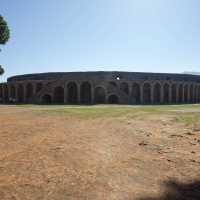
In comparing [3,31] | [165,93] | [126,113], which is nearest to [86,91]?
[165,93]

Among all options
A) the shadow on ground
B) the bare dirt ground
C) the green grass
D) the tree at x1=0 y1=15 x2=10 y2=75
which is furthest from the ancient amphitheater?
the shadow on ground

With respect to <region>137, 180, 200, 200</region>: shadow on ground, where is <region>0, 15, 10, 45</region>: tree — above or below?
above

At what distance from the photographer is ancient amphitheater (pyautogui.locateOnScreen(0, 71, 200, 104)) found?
30750 mm

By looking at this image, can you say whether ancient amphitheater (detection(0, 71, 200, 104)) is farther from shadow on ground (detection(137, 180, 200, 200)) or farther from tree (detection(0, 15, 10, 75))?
shadow on ground (detection(137, 180, 200, 200))

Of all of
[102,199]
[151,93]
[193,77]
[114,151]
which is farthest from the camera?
[193,77]

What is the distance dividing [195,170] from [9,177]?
14.0 ft

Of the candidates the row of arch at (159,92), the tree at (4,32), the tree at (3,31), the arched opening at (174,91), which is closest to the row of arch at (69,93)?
the row of arch at (159,92)

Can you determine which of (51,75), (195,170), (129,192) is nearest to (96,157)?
(129,192)

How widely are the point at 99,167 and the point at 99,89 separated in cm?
2922

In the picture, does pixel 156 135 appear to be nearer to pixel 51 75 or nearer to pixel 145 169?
pixel 145 169

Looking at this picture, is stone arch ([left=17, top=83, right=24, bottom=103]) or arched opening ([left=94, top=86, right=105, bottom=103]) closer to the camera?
arched opening ([left=94, top=86, right=105, bottom=103])

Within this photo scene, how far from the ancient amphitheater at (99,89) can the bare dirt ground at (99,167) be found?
23.8 metres

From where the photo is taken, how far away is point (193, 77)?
47281 mm

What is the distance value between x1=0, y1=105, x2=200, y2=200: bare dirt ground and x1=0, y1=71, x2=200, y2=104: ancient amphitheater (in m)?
23.8
